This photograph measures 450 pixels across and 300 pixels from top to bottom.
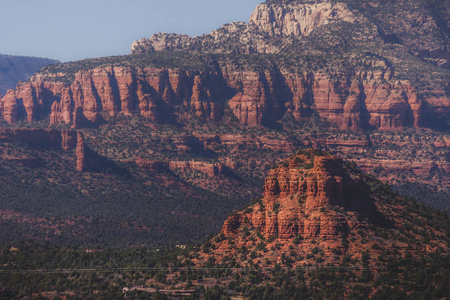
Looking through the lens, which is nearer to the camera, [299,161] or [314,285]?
[314,285]

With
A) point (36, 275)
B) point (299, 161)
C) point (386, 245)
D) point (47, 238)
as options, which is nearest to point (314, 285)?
point (386, 245)

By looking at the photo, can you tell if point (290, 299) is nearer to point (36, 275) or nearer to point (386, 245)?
point (386, 245)

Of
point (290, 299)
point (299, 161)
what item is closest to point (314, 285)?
point (290, 299)

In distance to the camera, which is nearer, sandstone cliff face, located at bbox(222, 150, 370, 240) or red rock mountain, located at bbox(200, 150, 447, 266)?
red rock mountain, located at bbox(200, 150, 447, 266)

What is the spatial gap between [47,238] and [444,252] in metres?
92.2

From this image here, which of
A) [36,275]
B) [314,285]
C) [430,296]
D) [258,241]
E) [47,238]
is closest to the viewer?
[430,296]

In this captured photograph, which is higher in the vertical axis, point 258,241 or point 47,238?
point 258,241

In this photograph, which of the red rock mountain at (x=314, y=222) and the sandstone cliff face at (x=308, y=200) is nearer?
Answer: the red rock mountain at (x=314, y=222)

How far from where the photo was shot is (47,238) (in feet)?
632

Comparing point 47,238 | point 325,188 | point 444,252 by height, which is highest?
point 325,188

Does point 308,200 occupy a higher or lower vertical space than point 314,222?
higher

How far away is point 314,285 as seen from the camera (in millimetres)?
120312

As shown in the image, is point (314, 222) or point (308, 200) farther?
point (308, 200)

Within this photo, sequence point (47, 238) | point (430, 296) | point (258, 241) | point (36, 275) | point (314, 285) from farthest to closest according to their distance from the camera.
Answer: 1. point (47, 238)
2. point (36, 275)
3. point (258, 241)
4. point (314, 285)
5. point (430, 296)
